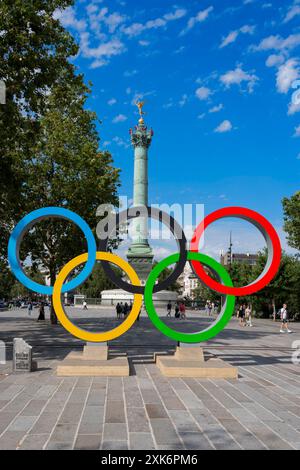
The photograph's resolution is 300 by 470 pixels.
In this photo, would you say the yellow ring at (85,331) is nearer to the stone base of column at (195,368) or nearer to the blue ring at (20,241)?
the blue ring at (20,241)

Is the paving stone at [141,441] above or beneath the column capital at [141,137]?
beneath

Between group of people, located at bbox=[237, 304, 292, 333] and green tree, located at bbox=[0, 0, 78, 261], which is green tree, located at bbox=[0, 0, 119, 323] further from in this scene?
group of people, located at bbox=[237, 304, 292, 333]

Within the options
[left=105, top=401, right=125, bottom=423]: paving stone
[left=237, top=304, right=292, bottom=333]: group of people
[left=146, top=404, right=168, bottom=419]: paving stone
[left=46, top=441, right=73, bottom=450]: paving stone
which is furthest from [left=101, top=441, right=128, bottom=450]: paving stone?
[left=237, top=304, right=292, bottom=333]: group of people

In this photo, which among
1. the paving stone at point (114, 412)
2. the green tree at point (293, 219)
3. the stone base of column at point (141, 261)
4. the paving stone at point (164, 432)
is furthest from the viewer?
the stone base of column at point (141, 261)

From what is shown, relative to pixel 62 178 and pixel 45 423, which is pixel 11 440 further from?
pixel 62 178

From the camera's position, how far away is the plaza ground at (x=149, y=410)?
7.12 metres

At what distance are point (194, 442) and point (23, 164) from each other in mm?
26266

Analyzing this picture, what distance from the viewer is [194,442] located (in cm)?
708

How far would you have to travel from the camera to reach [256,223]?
1448 cm

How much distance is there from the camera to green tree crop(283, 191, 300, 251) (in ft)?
132

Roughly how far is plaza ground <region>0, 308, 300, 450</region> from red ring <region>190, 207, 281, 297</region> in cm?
272

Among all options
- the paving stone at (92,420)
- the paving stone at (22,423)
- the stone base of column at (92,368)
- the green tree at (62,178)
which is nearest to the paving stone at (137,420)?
the paving stone at (92,420)

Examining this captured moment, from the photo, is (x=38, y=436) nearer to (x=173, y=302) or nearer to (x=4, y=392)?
(x=4, y=392)

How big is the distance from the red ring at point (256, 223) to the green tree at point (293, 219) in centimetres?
2730
